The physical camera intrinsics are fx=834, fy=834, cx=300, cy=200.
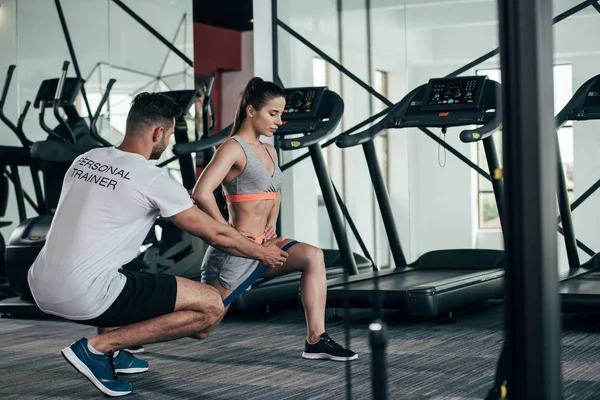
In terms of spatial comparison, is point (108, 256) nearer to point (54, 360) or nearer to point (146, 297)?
point (146, 297)

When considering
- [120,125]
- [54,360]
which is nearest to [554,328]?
[54,360]

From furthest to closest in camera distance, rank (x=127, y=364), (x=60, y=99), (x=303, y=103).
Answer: (x=60, y=99), (x=303, y=103), (x=127, y=364)

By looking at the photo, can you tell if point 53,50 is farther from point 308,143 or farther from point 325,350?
point 325,350

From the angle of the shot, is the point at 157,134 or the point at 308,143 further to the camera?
the point at 308,143

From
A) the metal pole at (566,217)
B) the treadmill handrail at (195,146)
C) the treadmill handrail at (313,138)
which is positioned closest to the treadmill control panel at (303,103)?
the treadmill handrail at (313,138)

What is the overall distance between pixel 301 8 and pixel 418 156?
1.65m

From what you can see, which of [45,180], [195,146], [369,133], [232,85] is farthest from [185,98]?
[232,85]

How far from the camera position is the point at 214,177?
336 cm

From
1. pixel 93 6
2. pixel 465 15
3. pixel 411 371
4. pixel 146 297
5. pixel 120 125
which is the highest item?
pixel 93 6

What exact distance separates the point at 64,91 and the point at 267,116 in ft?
10.2

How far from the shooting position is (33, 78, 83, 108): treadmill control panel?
6090 mm

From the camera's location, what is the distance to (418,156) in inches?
292

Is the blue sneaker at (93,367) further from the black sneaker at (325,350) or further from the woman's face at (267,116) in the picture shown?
the woman's face at (267,116)

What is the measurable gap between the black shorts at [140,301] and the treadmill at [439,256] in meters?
1.54
